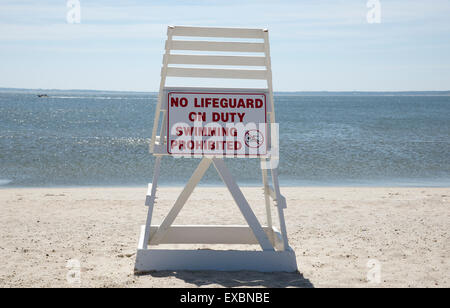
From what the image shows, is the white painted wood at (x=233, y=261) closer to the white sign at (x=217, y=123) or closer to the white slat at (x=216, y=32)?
the white sign at (x=217, y=123)

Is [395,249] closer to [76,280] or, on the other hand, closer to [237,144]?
[237,144]

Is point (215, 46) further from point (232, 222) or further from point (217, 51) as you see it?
point (232, 222)

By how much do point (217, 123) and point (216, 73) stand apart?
526 millimetres

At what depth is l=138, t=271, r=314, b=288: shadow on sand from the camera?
5125mm

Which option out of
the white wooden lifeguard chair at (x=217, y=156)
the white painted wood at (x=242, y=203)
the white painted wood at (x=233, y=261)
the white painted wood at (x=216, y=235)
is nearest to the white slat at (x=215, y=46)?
the white wooden lifeguard chair at (x=217, y=156)

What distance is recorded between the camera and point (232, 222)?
8.59 m

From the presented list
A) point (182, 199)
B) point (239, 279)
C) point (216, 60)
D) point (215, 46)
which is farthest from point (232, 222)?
point (215, 46)

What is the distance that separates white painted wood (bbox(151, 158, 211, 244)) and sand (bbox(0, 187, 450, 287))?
0.47m

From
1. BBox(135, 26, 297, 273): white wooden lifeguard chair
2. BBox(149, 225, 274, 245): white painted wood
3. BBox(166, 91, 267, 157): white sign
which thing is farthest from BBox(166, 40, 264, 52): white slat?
BBox(149, 225, 274, 245): white painted wood

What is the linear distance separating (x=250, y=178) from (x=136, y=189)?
418 cm

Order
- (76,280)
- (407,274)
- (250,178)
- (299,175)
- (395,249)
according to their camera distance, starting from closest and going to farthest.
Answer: (76,280)
(407,274)
(395,249)
(250,178)
(299,175)

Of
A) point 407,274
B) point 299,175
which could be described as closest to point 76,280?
point 407,274

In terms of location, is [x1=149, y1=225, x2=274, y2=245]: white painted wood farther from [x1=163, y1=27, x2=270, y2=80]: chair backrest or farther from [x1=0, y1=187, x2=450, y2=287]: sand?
[x1=163, y1=27, x2=270, y2=80]: chair backrest
